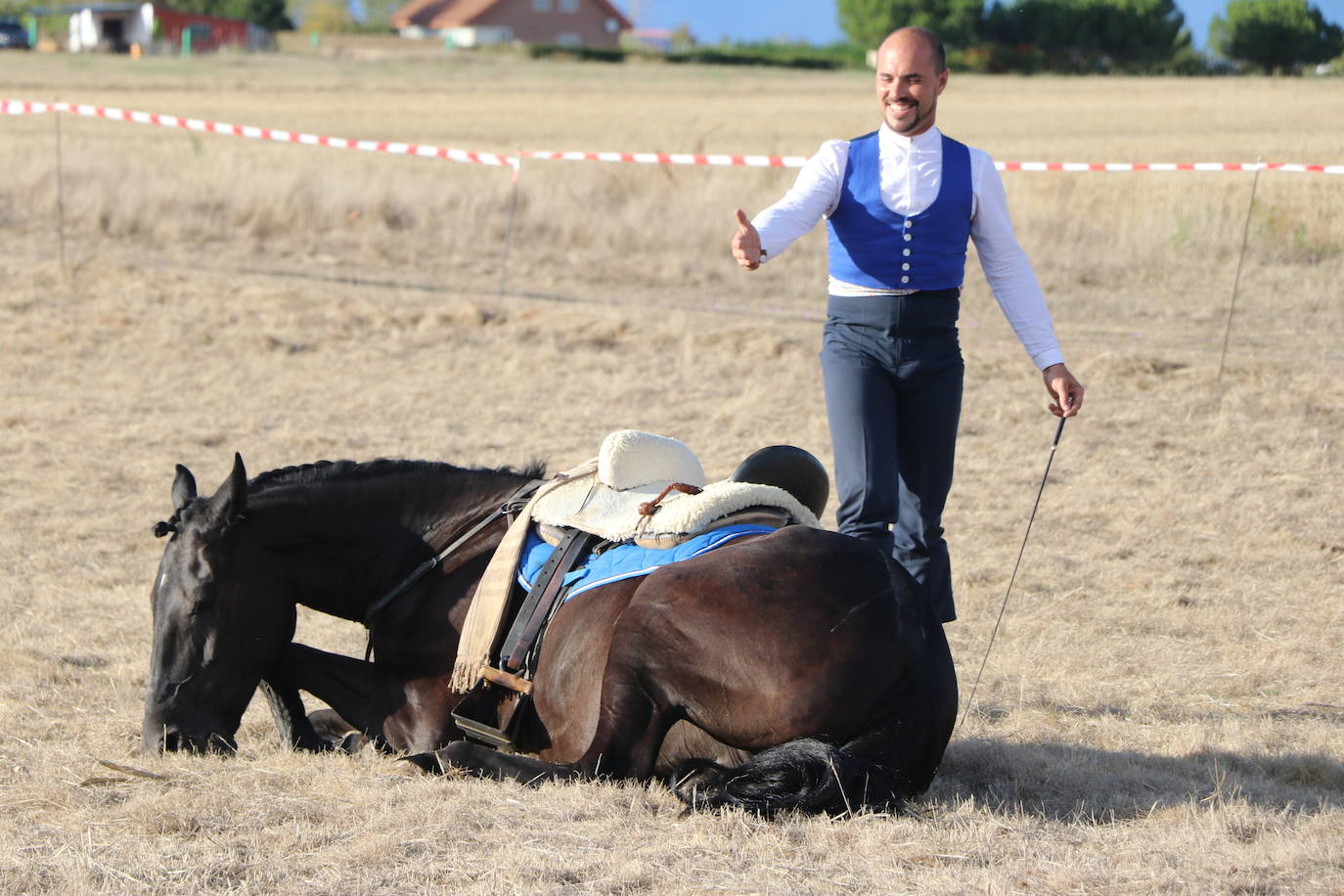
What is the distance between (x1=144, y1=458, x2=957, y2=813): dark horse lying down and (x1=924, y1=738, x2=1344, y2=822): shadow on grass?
0.36 meters

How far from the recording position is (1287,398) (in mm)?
9758

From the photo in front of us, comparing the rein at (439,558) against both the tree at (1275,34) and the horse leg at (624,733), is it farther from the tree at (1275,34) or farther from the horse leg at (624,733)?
the tree at (1275,34)

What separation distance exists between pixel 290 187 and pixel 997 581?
38.4 feet

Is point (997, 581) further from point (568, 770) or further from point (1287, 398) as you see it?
point (1287, 398)

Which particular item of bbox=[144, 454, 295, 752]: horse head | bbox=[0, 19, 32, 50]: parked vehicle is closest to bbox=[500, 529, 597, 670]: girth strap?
bbox=[144, 454, 295, 752]: horse head

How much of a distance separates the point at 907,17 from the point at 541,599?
51.7 meters

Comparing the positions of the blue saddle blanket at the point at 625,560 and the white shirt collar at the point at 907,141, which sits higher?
the white shirt collar at the point at 907,141

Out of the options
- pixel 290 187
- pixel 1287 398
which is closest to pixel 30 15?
pixel 290 187

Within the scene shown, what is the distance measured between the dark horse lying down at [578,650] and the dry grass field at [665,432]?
0.48 feet

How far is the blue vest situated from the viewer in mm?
4438

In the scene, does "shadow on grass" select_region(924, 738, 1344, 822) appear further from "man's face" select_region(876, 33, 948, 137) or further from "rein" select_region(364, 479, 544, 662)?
"man's face" select_region(876, 33, 948, 137)

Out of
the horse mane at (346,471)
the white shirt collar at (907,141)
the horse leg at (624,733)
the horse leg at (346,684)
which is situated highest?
the white shirt collar at (907,141)

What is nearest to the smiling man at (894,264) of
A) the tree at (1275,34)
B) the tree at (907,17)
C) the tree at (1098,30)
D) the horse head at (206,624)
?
the horse head at (206,624)

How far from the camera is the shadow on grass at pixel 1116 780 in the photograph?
3.86 metres
